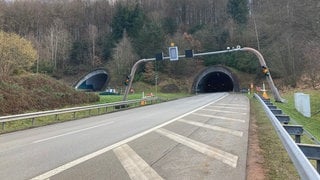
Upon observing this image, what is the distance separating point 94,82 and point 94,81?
0.40 m

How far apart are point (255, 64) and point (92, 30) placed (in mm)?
49162

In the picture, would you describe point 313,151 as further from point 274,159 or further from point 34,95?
point 34,95

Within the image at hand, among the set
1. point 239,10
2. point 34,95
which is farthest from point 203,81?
point 34,95

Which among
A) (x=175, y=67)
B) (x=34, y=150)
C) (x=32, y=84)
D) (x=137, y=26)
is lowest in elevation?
(x=34, y=150)

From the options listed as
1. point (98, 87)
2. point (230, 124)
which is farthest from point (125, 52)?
point (230, 124)

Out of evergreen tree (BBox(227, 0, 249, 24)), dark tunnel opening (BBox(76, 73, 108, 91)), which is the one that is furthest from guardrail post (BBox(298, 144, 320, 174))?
evergreen tree (BBox(227, 0, 249, 24))

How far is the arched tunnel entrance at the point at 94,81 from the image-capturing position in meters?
82.1

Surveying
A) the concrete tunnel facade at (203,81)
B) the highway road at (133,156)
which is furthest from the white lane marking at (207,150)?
the concrete tunnel facade at (203,81)

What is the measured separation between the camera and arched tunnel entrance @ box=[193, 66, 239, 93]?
234 ft

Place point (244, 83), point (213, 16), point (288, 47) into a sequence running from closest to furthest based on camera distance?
point (288, 47)
point (244, 83)
point (213, 16)

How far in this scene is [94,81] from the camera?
88.9 m

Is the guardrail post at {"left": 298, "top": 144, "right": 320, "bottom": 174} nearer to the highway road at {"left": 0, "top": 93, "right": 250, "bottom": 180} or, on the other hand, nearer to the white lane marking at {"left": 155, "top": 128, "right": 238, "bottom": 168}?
the highway road at {"left": 0, "top": 93, "right": 250, "bottom": 180}

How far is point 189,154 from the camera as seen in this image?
838 centimetres

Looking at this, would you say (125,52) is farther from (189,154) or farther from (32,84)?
(189,154)
